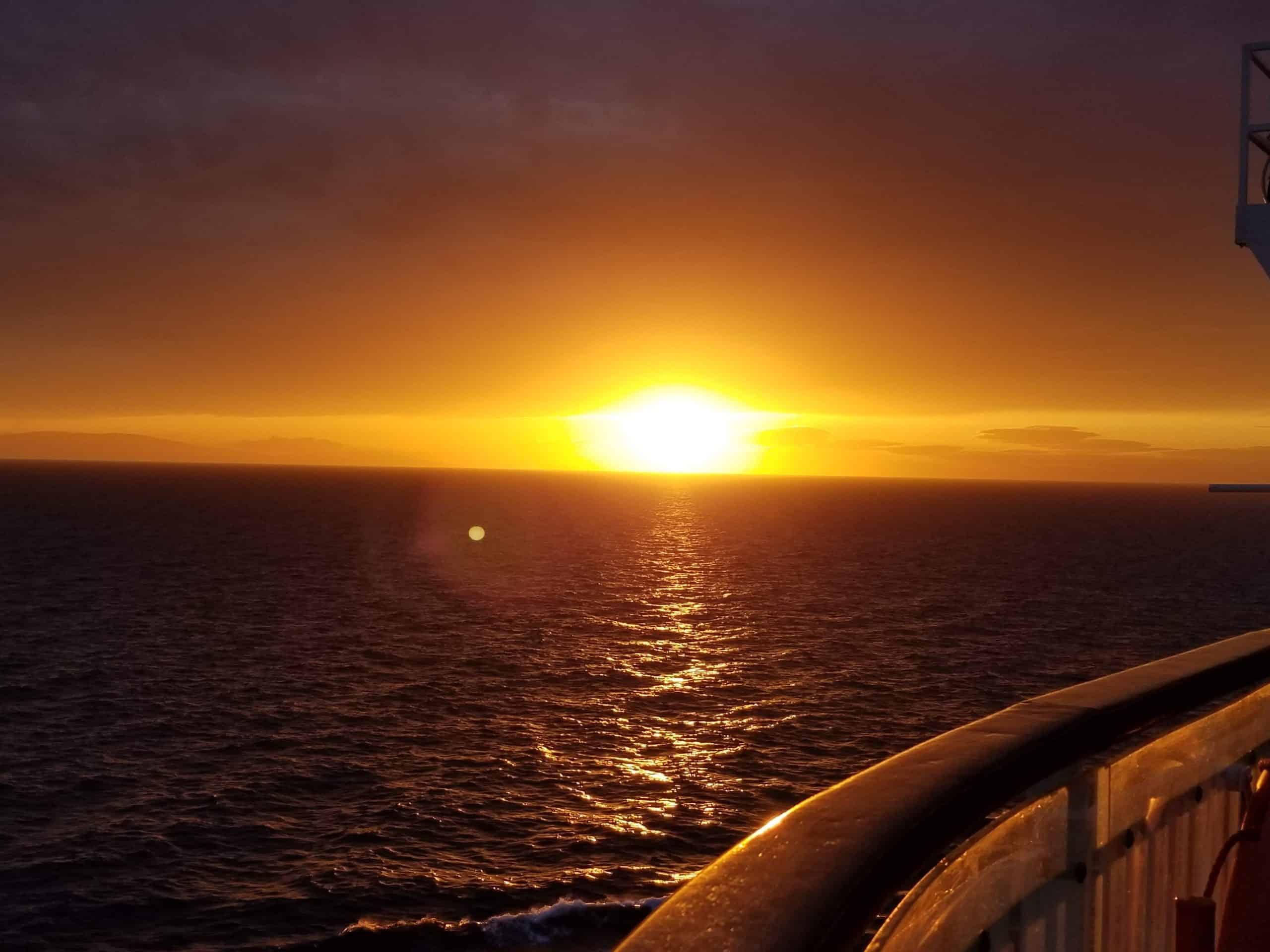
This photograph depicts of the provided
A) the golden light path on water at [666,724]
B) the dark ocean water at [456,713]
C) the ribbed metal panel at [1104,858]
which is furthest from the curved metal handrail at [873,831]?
the dark ocean water at [456,713]

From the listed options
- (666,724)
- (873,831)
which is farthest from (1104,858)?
(666,724)

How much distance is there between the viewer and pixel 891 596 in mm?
83812

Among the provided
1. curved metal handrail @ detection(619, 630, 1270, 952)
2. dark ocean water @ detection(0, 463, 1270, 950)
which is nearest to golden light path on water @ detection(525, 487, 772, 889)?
dark ocean water @ detection(0, 463, 1270, 950)

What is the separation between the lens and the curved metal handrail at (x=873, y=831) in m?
1.38

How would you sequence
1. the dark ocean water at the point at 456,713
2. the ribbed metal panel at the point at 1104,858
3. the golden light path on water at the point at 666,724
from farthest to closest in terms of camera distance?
the golden light path on water at the point at 666,724, the dark ocean water at the point at 456,713, the ribbed metal panel at the point at 1104,858

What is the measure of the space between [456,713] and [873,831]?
44.9m

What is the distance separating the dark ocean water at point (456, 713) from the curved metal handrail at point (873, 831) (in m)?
23.9

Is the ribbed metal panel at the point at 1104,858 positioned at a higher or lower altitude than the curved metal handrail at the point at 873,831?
lower

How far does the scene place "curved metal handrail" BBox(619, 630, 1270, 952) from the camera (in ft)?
4.53

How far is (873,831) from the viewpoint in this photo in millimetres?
1669

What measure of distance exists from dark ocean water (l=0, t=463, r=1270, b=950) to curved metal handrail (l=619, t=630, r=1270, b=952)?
23.9 metres

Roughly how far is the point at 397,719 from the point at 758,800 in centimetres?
1644

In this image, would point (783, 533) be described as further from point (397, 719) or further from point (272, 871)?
point (272, 871)

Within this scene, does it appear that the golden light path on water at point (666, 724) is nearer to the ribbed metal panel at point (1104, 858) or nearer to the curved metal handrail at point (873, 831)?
the ribbed metal panel at point (1104, 858)
